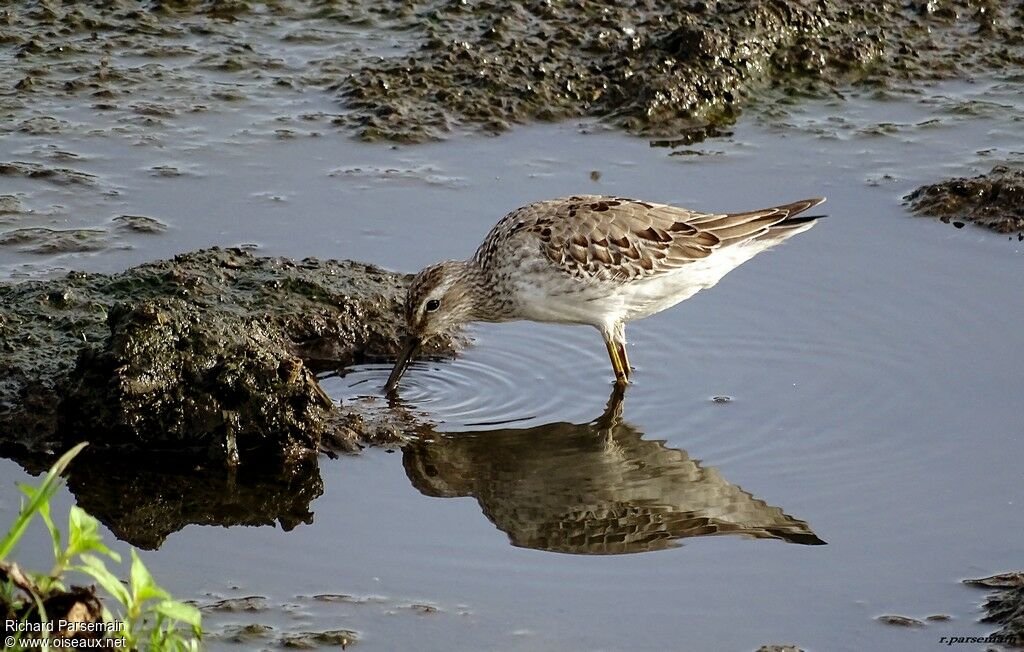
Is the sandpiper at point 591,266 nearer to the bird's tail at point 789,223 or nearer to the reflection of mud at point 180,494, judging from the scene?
the bird's tail at point 789,223

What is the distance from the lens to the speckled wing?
8500 millimetres

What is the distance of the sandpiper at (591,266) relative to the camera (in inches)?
334

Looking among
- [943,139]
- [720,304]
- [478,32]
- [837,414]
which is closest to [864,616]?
[837,414]

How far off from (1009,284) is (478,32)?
471 cm

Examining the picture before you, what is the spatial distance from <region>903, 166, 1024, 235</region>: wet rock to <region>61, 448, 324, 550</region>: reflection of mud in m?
4.89

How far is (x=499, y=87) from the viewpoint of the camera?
449 inches

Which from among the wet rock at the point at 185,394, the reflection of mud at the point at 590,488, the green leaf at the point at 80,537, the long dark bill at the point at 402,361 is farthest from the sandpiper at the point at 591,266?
the green leaf at the point at 80,537

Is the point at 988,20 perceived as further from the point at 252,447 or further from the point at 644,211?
the point at 252,447

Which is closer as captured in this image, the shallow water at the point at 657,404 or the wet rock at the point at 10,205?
the shallow water at the point at 657,404

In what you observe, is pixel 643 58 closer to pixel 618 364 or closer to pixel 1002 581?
pixel 618 364

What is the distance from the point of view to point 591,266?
8484 millimetres

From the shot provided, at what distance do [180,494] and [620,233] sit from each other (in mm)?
2923

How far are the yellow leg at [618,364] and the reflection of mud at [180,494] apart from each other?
76.6 inches

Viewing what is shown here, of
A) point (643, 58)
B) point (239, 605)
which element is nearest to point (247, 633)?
point (239, 605)
